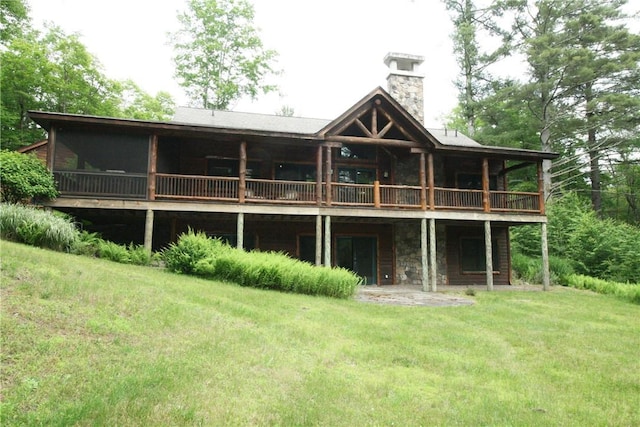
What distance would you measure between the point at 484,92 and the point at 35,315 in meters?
32.0

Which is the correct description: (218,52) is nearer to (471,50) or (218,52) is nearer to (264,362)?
(471,50)

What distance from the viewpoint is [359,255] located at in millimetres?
17922

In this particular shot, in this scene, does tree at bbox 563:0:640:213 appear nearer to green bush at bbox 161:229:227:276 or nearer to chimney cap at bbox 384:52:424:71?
chimney cap at bbox 384:52:424:71

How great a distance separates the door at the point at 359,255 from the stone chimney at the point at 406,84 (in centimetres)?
629

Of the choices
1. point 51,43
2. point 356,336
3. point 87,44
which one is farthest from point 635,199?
point 51,43

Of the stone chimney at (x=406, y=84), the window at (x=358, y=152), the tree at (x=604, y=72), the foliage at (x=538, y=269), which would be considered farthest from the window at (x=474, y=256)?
the tree at (x=604, y=72)

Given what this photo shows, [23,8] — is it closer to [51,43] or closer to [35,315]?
[51,43]

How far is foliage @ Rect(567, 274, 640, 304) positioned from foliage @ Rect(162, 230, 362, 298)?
31.7 ft

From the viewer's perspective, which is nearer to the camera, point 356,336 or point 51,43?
point 356,336

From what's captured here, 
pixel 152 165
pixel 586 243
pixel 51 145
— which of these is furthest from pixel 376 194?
pixel 586 243

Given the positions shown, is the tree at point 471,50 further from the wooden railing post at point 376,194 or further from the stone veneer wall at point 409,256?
the wooden railing post at point 376,194

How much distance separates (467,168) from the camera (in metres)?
19.0

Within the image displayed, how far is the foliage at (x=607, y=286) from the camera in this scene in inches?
562

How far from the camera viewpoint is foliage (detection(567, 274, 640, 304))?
1427cm
